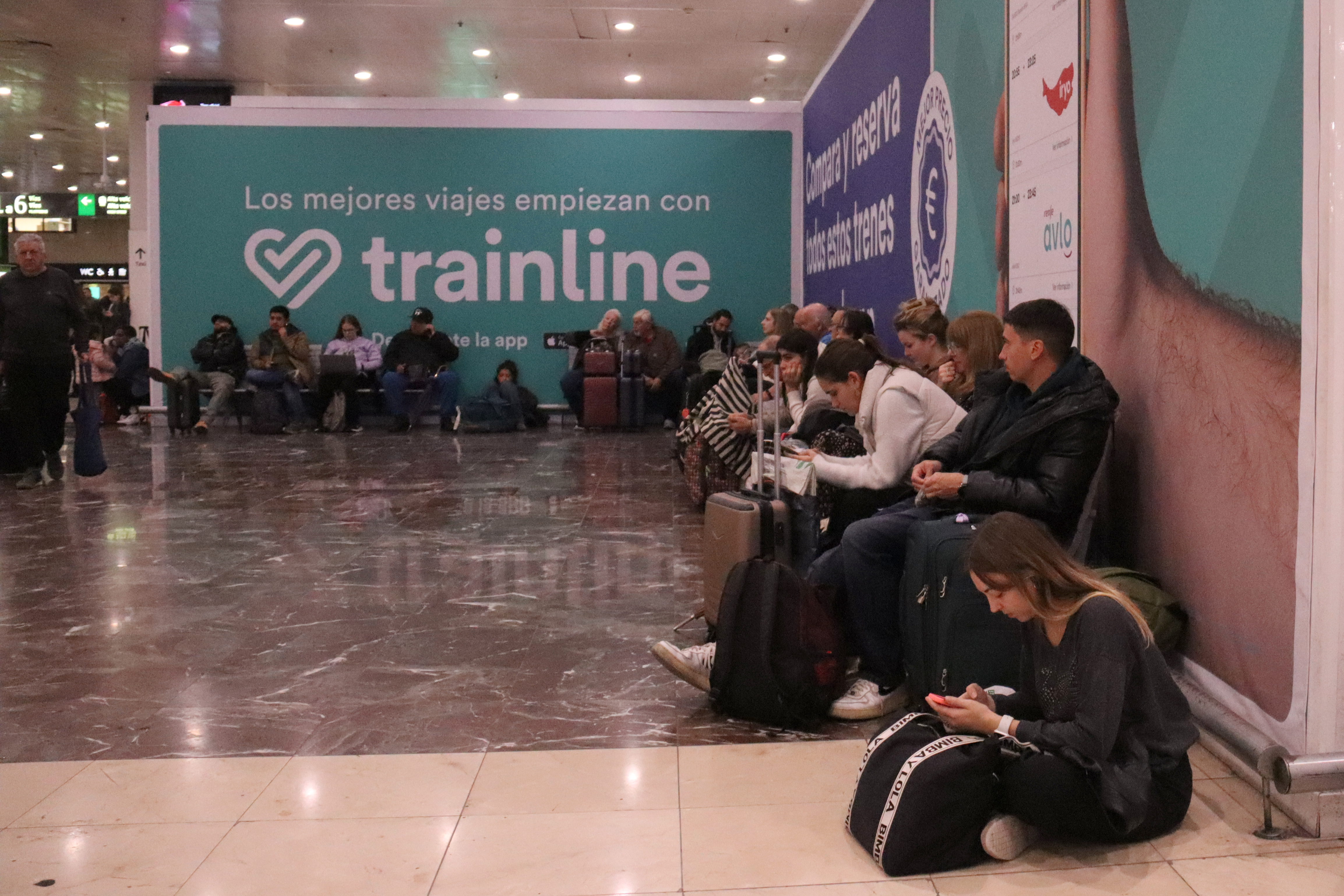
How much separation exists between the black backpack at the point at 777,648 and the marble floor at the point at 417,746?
0.08 metres

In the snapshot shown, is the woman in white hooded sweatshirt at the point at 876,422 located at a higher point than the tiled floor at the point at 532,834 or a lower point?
higher

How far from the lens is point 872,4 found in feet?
26.7

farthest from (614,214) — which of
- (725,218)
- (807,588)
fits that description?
(807,588)

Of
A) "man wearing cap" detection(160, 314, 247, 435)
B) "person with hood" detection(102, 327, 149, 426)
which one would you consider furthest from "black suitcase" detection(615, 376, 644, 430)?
"person with hood" detection(102, 327, 149, 426)

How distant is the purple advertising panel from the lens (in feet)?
21.3

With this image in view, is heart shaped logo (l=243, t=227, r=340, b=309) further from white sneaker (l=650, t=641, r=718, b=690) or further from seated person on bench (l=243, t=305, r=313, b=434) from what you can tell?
white sneaker (l=650, t=641, r=718, b=690)

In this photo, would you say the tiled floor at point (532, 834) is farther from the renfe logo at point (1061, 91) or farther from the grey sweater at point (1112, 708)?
the renfe logo at point (1061, 91)

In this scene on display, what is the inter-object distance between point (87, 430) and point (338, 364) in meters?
4.37

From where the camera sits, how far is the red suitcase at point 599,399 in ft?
39.8

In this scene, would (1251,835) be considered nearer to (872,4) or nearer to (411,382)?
(872,4)

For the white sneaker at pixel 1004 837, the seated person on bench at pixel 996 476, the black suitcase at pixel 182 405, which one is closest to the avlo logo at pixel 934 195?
the seated person on bench at pixel 996 476

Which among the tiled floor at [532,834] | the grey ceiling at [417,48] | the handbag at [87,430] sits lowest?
the tiled floor at [532,834]

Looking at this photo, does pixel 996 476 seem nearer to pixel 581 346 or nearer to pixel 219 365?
pixel 581 346

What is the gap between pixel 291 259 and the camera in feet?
43.1
